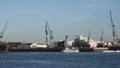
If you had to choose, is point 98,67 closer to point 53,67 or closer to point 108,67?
point 108,67

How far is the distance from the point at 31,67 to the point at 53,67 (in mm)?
4171

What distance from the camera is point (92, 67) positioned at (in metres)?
77.8

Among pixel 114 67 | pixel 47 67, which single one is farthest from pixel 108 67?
pixel 47 67

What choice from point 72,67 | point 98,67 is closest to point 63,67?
point 72,67

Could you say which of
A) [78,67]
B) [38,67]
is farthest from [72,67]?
[38,67]

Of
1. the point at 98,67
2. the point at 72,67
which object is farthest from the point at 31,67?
the point at 98,67

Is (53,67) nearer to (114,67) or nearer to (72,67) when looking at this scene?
(72,67)

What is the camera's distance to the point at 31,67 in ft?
258

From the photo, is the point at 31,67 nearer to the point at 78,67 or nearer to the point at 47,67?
the point at 47,67

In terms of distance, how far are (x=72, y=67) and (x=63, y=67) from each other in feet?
5.51

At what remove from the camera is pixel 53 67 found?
79750mm

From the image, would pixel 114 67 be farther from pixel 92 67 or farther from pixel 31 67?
pixel 31 67

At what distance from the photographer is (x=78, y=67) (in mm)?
78438

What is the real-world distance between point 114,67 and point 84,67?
5455mm
